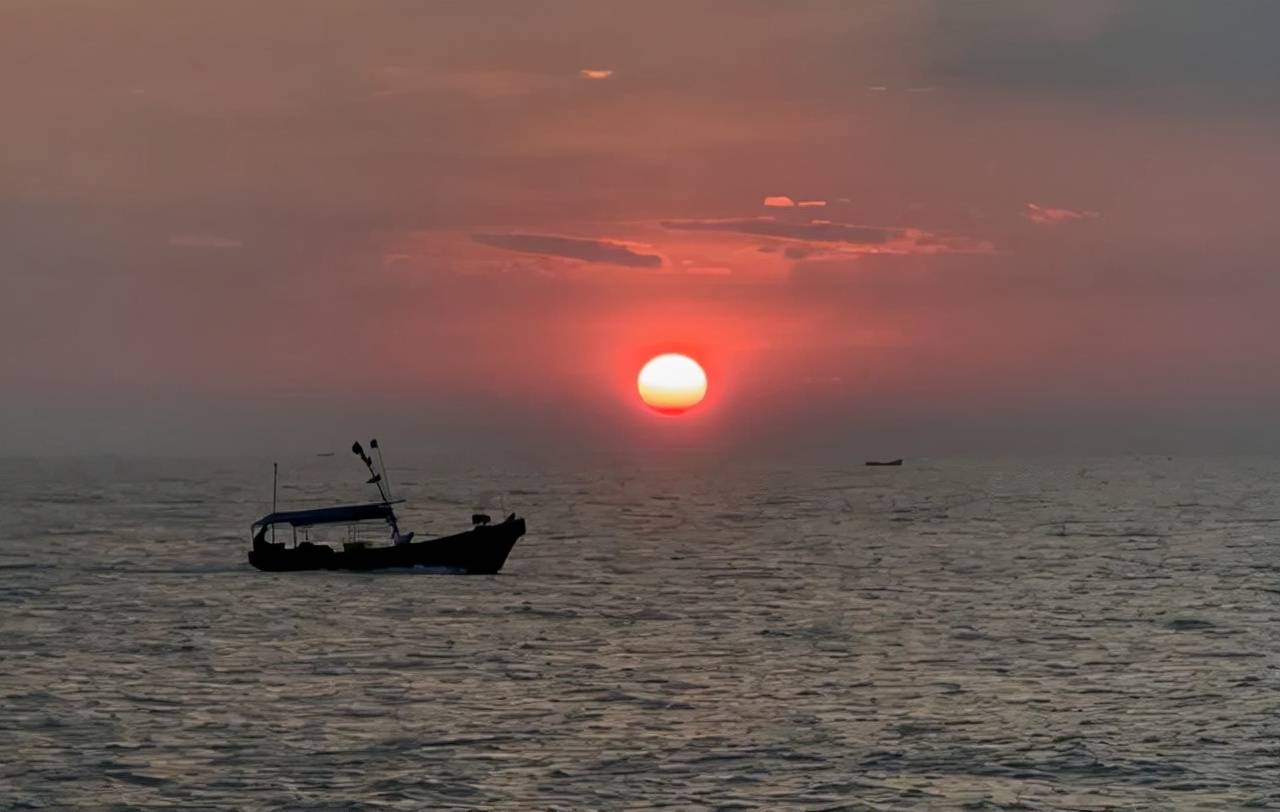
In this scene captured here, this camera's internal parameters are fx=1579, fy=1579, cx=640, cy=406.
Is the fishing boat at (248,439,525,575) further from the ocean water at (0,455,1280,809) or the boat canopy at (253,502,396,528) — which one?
the ocean water at (0,455,1280,809)

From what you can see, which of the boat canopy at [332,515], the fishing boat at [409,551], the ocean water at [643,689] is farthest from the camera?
the fishing boat at [409,551]

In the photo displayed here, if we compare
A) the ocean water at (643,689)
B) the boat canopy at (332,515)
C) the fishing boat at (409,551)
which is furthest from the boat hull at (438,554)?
the boat canopy at (332,515)

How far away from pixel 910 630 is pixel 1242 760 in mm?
29892

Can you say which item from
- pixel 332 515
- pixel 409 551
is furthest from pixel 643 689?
pixel 332 515

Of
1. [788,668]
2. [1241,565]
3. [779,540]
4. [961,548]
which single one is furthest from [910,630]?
[779,540]

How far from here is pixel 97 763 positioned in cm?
4091

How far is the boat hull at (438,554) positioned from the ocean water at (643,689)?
134cm

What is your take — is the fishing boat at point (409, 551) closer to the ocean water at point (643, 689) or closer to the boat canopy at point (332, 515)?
the boat canopy at point (332, 515)

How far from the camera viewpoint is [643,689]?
52.9 meters

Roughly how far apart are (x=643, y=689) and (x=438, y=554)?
4960 cm

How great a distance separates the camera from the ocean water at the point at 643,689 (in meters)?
38.6

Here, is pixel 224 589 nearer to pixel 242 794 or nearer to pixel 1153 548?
pixel 242 794

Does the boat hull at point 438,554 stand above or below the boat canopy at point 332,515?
below

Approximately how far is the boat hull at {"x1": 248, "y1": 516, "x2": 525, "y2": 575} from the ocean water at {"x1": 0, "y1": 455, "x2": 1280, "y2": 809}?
52.9 inches
